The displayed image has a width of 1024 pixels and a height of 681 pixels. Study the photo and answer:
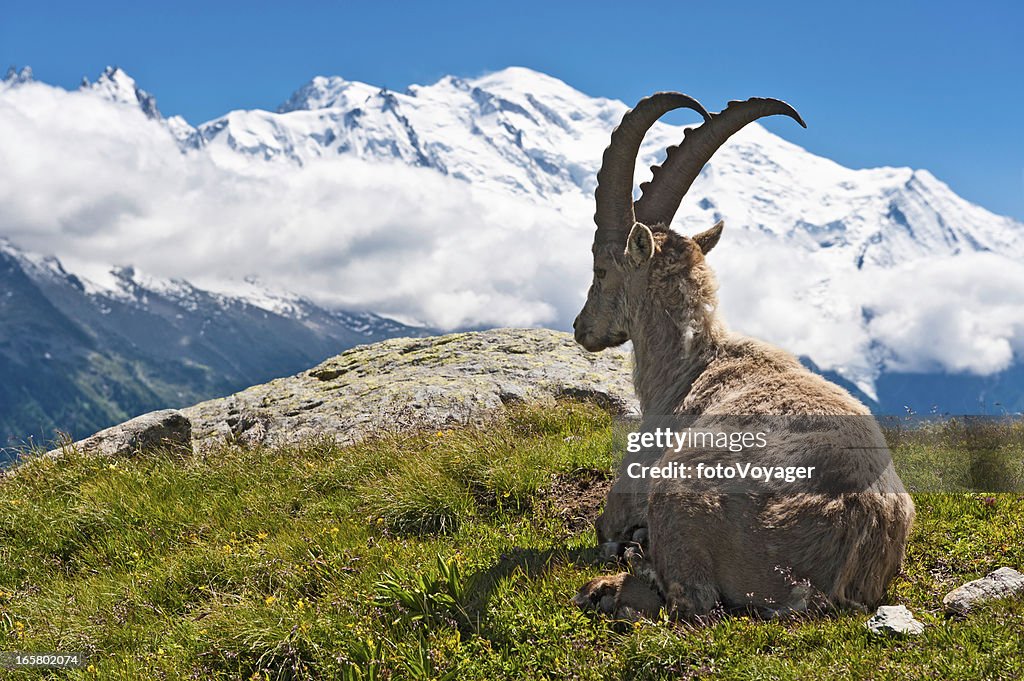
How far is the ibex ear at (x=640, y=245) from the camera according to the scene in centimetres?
809

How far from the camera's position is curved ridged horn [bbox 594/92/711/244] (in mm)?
8500

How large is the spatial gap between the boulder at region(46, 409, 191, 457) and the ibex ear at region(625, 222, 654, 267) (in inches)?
315

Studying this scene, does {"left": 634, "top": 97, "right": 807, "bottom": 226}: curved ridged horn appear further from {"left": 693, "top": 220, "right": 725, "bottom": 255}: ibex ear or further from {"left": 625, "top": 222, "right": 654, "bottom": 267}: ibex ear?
{"left": 625, "top": 222, "right": 654, "bottom": 267}: ibex ear

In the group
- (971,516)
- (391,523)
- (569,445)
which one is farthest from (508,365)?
(971,516)

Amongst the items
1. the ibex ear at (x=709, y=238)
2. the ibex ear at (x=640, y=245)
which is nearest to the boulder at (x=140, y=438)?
the ibex ear at (x=640, y=245)

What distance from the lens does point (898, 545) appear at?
6137 mm

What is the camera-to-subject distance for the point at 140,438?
42.8ft

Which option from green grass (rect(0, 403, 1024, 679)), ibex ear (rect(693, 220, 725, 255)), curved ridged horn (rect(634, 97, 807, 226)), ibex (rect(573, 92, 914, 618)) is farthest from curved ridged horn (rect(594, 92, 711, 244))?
green grass (rect(0, 403, 1024, 679))

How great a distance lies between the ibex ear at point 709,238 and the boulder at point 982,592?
14.2ft

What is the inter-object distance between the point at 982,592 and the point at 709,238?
4.57 m

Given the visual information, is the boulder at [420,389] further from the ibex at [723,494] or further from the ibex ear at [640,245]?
the ibex ear at [640,245]

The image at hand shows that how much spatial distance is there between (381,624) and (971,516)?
19.1 feet

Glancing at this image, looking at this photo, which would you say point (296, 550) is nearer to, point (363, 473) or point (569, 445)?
point (363, 473)

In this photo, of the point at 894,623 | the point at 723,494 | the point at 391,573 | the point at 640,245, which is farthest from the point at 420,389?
the point at 894,623
